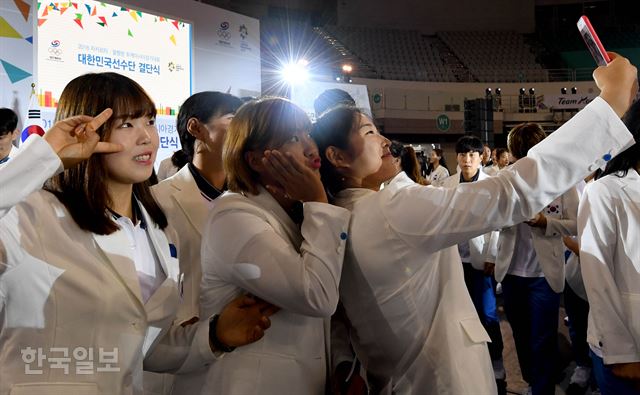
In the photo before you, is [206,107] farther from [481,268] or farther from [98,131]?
[481,268]

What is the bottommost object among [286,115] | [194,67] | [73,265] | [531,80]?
[73,265]

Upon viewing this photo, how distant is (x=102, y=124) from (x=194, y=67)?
15.1 feet

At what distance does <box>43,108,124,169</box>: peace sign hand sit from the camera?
1047mm

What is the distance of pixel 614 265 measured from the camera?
167 centimetres

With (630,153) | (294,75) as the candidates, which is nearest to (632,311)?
(630,153)

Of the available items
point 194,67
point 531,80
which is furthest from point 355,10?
point 194,67

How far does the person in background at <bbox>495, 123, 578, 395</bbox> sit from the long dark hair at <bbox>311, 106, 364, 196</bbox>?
1.72 m

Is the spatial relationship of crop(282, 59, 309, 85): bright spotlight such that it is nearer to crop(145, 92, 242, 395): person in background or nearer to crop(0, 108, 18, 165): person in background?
crop(0, 108, 18, 165): person in background

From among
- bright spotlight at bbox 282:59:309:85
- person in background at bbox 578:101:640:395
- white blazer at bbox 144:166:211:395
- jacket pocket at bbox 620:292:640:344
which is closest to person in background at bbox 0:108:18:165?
white blazer at bbox 144:166:211:395

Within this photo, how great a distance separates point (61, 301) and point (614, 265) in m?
1.56

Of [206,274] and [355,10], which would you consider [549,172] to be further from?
[355,10]

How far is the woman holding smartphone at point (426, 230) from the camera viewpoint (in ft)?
3.45

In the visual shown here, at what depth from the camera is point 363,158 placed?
139 centimetres

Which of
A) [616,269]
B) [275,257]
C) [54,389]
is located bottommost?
Result: [54,389]
